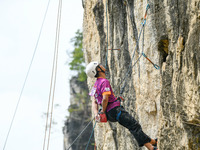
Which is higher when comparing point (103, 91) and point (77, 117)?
point (103, 91)

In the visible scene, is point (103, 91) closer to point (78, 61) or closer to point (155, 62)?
point (155, 62)

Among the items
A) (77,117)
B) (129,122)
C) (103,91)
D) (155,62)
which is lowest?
(77,117)

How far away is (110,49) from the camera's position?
812 centimetres

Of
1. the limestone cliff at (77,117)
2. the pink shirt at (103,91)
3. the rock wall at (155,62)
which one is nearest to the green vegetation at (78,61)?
the limestone cliff at (77,117)

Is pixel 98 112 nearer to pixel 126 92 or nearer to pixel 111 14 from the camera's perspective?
pixel 126 92

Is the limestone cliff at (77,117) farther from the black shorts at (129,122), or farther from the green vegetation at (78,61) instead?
the black shorts at (129,122)

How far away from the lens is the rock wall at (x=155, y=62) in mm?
3654

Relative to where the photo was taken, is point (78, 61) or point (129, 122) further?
point (78, 61)

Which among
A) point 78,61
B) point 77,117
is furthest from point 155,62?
point 78,61

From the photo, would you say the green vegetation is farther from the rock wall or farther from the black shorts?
the black shorts

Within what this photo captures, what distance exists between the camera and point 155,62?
590 cm

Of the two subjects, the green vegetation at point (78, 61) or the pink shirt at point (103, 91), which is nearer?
the pink shirt at point (103, 91)

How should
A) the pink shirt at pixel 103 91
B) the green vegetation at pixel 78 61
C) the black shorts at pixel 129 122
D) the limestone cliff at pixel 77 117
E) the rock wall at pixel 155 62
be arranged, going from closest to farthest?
the rock wall at pixel 155 62 → the black shorts at pixel 129 122 → the pink shirt at pixel 103 91 → the limestone cliff at pixel 77 117 → the green vegetation at pixel 78 61

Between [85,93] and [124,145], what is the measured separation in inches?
822
